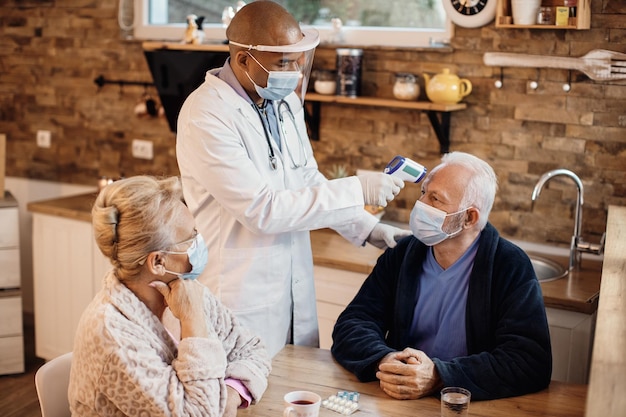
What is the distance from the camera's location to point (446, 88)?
316cm

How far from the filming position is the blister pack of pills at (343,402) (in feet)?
5.91

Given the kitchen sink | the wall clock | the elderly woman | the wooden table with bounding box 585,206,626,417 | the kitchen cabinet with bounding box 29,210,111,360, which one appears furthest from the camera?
the kitchen cabinet with bounding box 29,210,111,360

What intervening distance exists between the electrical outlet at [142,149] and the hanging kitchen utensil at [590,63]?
6.08ft

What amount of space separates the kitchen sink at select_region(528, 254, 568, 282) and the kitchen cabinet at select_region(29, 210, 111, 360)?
1860 mm

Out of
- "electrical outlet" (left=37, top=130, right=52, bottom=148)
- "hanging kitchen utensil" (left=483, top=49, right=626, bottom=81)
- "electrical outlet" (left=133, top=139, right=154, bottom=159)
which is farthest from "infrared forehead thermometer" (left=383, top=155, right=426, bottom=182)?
"electrical outlet" (left=37, top=130, right=52, bottom=148)

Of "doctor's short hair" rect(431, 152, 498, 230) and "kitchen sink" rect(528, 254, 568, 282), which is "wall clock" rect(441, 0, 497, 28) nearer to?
"kitchen sink" rect(528, 254, 568, 282)

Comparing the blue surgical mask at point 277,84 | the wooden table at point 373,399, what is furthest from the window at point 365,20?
the wooden table at point 373,399

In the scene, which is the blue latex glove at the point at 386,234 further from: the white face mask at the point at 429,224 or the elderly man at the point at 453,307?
the white face mask at the point at 429,224

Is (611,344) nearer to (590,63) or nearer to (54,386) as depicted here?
(54,386)

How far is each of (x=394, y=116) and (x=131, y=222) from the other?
77.6 inches

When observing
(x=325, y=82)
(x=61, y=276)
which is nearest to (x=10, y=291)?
(x=61, y=276)

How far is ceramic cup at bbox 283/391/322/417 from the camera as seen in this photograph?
1694 mm

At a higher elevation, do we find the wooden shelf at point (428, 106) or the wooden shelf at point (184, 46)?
the wooden shelf at point (184, 46)

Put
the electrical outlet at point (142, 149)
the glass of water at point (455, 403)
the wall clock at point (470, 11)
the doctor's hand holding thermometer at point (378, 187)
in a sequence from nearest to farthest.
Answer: the glass of water at point (455, 403) < the doctor's hand holding thermometer at point (378, 187) < the wall clock at point (470, 11) < the electrical outlet at point (142, 149)
